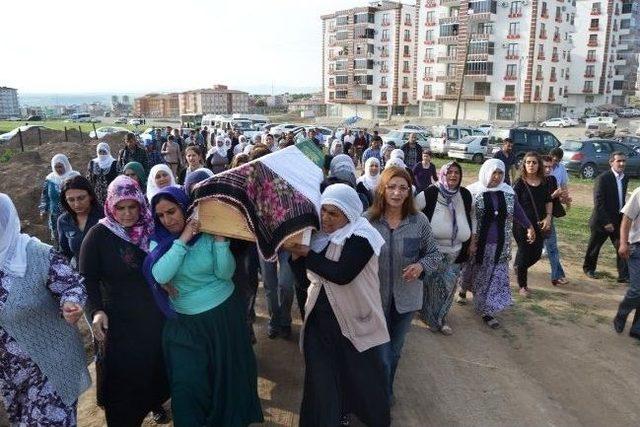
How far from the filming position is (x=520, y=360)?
14.5 feet

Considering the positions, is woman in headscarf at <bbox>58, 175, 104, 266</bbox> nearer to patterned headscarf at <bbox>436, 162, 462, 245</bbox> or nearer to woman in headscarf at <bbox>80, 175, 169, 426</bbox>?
woman in headscarf at <bbox>80, 175, 169, 426</bbox>

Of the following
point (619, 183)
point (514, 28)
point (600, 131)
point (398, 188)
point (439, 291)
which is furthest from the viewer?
point (514, 28)

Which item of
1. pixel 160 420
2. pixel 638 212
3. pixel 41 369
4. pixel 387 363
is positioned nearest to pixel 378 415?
pixel 387 363

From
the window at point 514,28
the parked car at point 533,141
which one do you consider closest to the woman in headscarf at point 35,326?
the parked car at point 533,141

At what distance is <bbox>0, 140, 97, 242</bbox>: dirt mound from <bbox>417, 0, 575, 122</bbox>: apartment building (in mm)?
39874

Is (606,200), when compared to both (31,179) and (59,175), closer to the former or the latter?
(59,175)

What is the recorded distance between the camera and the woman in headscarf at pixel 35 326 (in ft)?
7.84

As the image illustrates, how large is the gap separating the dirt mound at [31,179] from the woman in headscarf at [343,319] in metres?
7.51

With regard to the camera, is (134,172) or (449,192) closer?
(449,192)

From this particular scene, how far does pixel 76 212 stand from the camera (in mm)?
3639

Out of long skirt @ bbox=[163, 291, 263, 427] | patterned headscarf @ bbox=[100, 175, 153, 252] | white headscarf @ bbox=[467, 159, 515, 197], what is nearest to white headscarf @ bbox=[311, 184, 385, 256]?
long skirt @ bbox=[163, 291, 263, 427]

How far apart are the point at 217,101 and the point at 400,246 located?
110992mm

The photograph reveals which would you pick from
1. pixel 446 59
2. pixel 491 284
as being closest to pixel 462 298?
pixel 491 284

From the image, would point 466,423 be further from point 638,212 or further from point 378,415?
point 638,212
